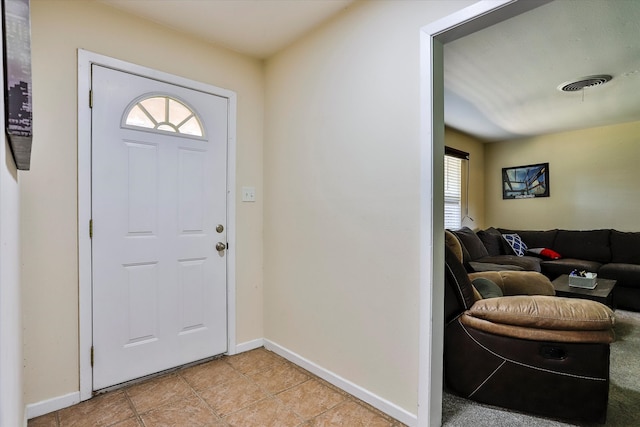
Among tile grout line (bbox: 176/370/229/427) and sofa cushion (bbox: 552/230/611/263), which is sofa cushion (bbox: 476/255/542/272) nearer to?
sofa cushion (bbox: 552/230/611/263)

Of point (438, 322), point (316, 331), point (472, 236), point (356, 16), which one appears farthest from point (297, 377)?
point (472, 236)

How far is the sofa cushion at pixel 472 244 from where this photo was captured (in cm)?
417

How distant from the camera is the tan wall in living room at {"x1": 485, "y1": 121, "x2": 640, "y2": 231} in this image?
4520mm

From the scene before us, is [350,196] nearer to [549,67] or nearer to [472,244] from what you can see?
[549,67]

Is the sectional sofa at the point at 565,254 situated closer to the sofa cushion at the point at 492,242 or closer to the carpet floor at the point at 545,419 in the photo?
the sofa cushion at the point at 492,242

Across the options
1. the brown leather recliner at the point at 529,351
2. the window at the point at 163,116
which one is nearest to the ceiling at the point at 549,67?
the brown leather recliner at the point at 529,351

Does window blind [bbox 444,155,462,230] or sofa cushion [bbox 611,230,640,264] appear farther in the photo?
window blind [bbox 444,155,462,230]

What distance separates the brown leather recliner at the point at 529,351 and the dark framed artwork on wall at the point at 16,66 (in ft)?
6.40

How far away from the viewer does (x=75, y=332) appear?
1988mm

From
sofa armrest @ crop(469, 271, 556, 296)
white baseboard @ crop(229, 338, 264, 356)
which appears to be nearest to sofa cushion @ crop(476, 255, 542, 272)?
sofa armrest @ crop(469, 271, 556, 296)

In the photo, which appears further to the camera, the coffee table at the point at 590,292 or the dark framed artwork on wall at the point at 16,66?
the coffee table at the point at 590,292

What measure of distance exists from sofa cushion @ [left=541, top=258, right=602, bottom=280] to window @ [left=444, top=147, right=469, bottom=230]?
1288 millimetres

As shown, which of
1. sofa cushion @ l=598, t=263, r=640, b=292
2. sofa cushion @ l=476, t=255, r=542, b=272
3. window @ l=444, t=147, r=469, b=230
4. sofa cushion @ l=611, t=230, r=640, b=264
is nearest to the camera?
sofa cushion @ l=598, t=263, r=640, b=292

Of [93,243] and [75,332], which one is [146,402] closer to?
[75,332]
